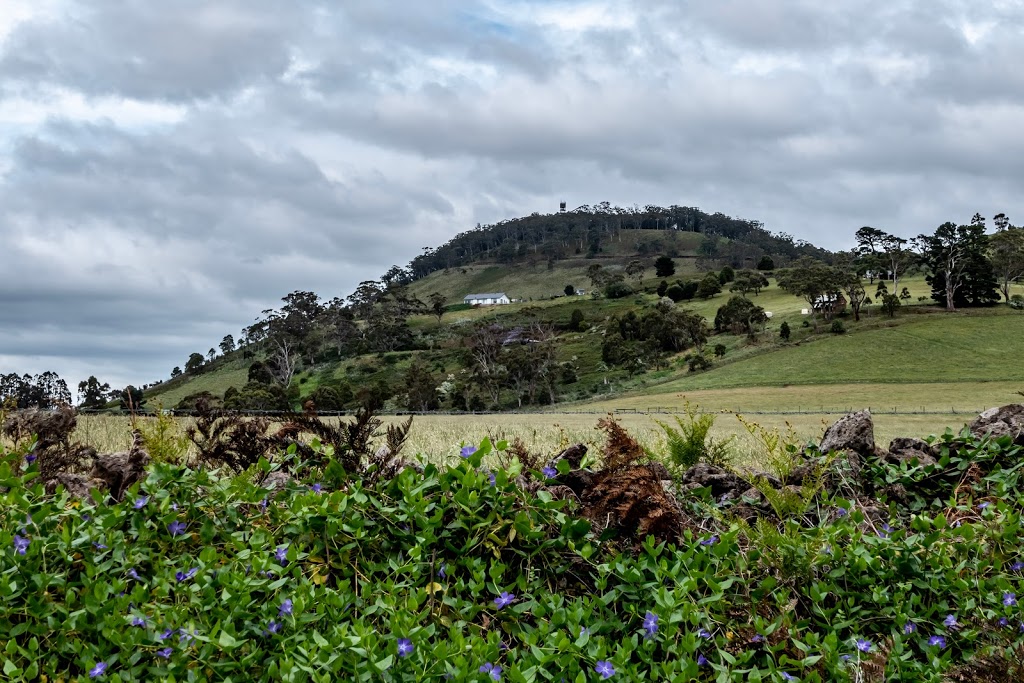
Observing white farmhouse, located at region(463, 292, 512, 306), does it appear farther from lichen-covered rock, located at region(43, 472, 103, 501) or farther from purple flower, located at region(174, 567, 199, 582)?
purple flower, located at region(174, 567, 199, 582)

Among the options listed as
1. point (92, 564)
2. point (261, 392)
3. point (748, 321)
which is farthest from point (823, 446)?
point (748, 321)

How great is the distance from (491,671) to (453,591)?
1.05 m

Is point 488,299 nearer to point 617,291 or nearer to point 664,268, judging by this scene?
point 664,268

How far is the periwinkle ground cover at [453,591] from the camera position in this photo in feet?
13.2

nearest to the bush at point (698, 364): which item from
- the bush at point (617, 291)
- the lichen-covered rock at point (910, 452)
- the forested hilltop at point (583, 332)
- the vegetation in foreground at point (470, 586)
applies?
the forested hilltop at point (583, 332)

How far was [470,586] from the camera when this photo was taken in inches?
180

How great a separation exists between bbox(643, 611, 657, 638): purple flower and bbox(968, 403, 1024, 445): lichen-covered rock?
4411 mm

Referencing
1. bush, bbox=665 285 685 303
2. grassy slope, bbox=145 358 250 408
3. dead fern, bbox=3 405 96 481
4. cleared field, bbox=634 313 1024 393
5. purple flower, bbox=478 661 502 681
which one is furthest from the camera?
bush, bbox=665 285 685 303

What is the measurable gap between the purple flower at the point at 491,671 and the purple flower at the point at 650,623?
783 millimetres

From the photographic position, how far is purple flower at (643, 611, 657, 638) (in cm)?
418

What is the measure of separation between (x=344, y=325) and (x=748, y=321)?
173 ft

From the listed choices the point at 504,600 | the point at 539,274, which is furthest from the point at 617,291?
the point at 504,600

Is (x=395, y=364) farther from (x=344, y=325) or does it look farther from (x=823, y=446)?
(x=823, y=446)

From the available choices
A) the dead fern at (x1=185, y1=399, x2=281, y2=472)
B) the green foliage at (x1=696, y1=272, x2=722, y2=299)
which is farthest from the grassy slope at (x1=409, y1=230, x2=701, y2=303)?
the dead fern at (x1=185, y1=399, x2=281, y2=472)
